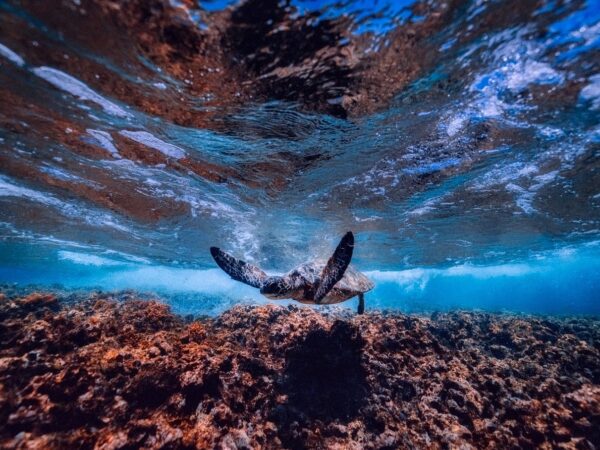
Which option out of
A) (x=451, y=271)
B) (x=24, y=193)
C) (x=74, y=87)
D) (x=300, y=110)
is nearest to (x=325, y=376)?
(x=300, y=110)

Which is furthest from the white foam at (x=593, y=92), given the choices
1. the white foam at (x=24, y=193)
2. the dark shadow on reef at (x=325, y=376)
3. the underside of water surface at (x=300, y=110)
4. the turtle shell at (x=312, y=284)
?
the white foam at (x=24, y=193)

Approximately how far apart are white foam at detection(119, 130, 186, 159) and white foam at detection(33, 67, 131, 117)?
3.86ft

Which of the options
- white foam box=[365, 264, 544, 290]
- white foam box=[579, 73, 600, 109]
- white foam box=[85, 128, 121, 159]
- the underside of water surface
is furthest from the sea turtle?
white foam box=[365, 264, 544, 290]

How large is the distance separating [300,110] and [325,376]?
7509 mm

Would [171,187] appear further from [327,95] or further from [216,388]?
[216,388]

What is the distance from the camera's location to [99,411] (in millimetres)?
4379

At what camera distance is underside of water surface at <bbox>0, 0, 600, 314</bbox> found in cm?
600

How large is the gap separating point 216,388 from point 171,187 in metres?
11.5

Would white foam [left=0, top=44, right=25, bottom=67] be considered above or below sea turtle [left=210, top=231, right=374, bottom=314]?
above

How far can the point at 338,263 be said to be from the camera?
20.1 feet

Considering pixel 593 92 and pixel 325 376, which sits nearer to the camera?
pixel 325 376

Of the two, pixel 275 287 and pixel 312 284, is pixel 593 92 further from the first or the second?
pixel 275 287

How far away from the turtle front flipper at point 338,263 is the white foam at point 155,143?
8.12m

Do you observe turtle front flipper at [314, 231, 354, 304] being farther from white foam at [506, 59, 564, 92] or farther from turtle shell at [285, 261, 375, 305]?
white foam at [506, 59, 564, 92]
